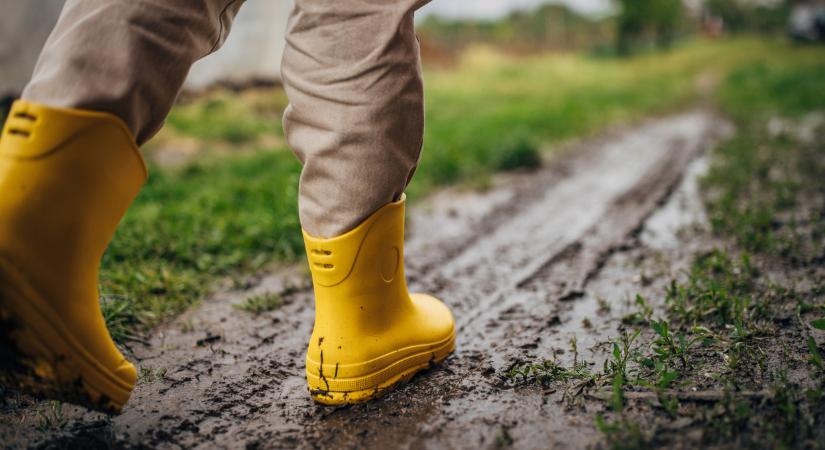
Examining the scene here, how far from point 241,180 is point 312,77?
2537 mm

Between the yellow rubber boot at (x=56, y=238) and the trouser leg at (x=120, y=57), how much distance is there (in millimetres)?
36

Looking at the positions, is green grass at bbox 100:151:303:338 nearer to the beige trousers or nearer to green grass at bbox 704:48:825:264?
the beige trousers

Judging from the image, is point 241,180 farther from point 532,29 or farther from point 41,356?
point 532,29

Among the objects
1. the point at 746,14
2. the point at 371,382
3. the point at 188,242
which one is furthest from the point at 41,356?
the point at 746,14

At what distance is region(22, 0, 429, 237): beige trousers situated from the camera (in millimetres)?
1056

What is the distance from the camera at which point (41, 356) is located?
3.46 feet

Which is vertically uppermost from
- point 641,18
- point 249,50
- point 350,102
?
point 350,102

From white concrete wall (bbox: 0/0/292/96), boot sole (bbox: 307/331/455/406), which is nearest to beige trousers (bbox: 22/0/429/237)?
boot sole (bbox: 307/331/455/406)

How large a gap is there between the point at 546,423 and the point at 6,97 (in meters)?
4.22

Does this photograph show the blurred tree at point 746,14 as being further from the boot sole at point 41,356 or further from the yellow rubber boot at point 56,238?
the boot sole at point 41,356

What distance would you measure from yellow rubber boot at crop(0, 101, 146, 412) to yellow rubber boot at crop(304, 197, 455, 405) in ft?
1.43

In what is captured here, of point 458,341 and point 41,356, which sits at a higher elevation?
point 41,356

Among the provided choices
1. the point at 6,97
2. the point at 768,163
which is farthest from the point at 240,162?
the point at 768,163

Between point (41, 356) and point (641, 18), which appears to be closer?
point (41, 356)
